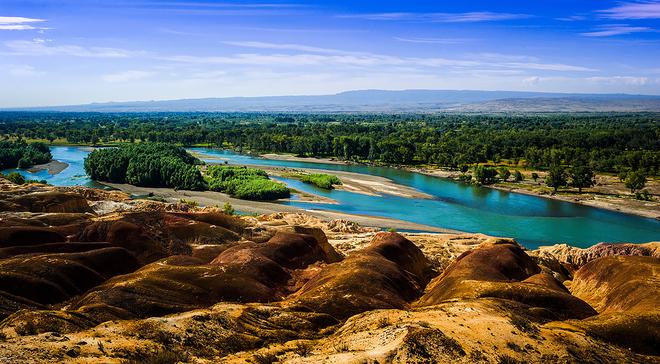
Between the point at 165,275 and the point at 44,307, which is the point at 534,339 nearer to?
the point at 165,275

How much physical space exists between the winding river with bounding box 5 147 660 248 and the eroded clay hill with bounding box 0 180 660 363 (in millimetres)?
25122

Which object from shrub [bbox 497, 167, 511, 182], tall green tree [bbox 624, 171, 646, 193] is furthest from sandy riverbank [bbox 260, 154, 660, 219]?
shrub [bbox 497, 167, 511, 182]

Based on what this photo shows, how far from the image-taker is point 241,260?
132 ft

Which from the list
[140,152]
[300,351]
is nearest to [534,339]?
[300,351]

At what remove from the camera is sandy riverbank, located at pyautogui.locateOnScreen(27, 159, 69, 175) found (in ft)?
426

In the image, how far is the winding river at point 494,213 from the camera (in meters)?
80.3

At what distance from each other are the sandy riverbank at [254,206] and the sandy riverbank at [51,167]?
27372mm

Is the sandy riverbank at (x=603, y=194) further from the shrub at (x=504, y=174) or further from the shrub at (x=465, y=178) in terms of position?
the shrub at (x=504, y=174)

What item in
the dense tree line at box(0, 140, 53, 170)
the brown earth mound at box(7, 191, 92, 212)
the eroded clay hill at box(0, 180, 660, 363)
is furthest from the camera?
the dense tree line at box(0, 140, 53, 170)

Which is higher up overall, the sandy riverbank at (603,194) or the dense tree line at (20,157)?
the dense tree line at (20,157)

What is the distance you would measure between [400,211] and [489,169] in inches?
1698

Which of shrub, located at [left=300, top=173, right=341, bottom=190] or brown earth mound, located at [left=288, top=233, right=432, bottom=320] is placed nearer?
brown earth mound, located at [left=288, top=233, right=432, bottom=320]

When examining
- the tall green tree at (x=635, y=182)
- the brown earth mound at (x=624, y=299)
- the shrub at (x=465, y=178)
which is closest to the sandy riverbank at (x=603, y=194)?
the tall green tree at (x=635, y=182)

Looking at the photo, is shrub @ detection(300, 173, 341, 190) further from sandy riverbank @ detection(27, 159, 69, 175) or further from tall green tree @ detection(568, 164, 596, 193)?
sandy riverbank @ detection(27, 159, 69, 175)
